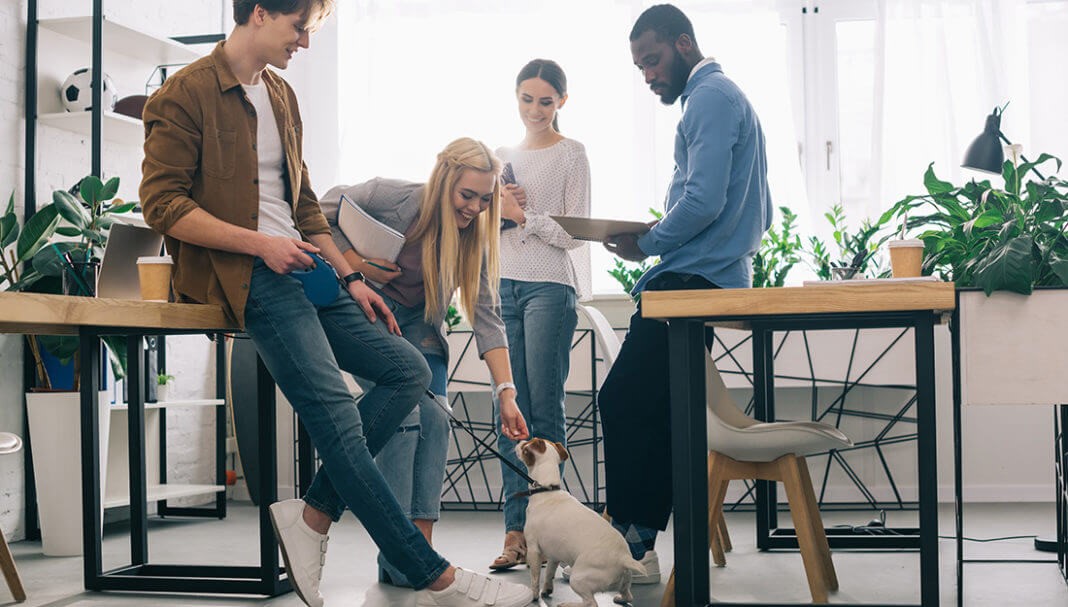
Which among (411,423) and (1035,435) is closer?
(411,423)

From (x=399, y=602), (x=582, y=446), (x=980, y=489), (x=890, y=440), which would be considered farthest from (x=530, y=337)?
(x=980, y=489)

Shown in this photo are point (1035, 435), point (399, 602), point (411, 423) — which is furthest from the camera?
point (1035, 435)

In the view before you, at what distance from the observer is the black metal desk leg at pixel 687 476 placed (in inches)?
73.5

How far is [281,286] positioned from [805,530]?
46.8 inches

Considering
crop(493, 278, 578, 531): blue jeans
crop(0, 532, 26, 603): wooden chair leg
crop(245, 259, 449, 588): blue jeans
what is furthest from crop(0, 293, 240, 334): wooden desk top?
crop(493, 278, 578, 531): blue jeans

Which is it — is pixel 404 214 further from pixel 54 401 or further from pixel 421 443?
pixel 54 401

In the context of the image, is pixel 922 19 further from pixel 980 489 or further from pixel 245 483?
pixel 245 483

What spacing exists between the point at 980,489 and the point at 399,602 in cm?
267

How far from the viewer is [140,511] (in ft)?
8.45

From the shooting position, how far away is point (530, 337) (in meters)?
2.78

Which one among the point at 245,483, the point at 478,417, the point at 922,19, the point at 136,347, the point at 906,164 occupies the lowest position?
the point at 245,483

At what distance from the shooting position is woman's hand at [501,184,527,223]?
9.23ft

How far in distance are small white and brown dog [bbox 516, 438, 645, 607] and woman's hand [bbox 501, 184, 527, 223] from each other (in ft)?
2.33

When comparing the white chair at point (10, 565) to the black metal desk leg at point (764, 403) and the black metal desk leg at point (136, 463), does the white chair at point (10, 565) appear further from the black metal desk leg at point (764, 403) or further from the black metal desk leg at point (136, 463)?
the black metal desk leg at point (764, 403)
